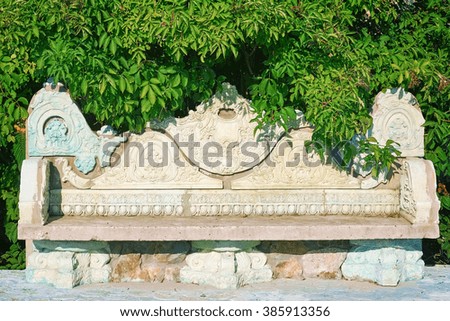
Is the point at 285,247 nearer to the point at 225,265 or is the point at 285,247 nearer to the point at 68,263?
the point at 225,265

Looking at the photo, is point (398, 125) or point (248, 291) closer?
point (248, 291)

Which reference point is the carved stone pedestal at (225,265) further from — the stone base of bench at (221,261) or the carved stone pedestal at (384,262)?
the carved stone pedestal at (384,262)

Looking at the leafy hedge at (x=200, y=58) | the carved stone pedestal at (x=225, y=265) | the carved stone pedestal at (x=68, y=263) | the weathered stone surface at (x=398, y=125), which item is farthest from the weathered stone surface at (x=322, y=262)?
the carved stone pedestal at (x=68, y=263)

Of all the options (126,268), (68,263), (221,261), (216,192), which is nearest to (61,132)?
(68,263)

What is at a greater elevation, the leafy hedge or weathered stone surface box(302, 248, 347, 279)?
the leafy hedge

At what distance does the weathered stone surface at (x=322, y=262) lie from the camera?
6.35 meters

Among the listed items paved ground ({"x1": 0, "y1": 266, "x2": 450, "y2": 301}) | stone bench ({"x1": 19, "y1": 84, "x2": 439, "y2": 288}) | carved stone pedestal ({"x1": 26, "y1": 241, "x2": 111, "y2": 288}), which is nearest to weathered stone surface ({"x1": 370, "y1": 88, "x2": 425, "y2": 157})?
stone bench ({"x1": 19, "y1": 84, "x2": 439, "y2": 288})

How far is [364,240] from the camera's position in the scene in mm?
6250

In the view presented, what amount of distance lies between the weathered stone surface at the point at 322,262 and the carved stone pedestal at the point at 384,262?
62 mm

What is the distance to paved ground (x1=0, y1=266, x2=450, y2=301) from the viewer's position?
5918 mm

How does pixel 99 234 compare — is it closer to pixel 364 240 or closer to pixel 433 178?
pixel 364 240

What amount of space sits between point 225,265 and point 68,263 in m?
1.06

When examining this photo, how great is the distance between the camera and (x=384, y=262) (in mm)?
6191

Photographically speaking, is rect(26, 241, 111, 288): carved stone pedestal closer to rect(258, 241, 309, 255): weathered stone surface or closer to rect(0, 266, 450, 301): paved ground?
rect(0, 266, 450, 301): paved ground
